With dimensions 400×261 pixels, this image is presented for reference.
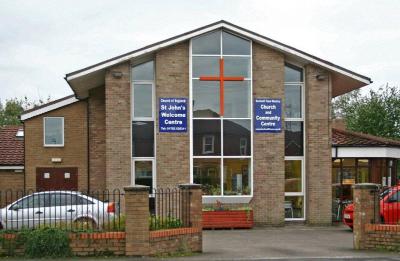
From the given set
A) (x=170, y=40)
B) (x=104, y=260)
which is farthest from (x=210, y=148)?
(x=104, y=260)

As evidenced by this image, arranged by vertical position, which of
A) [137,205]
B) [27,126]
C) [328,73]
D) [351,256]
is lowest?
[351,256]

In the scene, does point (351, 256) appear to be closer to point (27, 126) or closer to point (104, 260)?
point (104, 260)

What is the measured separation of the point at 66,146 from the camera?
25.3 meters

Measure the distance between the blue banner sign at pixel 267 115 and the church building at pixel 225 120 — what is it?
0.11ft

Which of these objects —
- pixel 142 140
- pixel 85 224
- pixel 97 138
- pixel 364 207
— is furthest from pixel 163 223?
pixel 97 138

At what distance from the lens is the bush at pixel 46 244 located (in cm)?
1392

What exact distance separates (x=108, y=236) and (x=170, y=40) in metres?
9.67

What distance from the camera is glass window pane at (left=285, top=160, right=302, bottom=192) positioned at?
2330 cm

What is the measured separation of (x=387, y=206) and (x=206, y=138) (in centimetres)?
668

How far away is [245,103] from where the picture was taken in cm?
2288

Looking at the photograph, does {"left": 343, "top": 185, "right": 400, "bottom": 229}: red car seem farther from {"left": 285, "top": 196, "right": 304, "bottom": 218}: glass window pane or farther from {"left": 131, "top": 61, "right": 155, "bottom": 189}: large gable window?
{"left": 131, "top": 61, "right": 155, "bottom": 189}: large gable window

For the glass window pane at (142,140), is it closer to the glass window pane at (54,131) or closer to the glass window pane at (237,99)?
the glass window pane at (237,99)

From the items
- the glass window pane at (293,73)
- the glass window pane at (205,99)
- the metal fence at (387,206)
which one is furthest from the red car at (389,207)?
the glass window pane at (205,99)

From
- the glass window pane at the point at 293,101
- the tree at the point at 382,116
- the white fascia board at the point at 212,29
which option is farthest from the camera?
the tree at the point at 382,116
